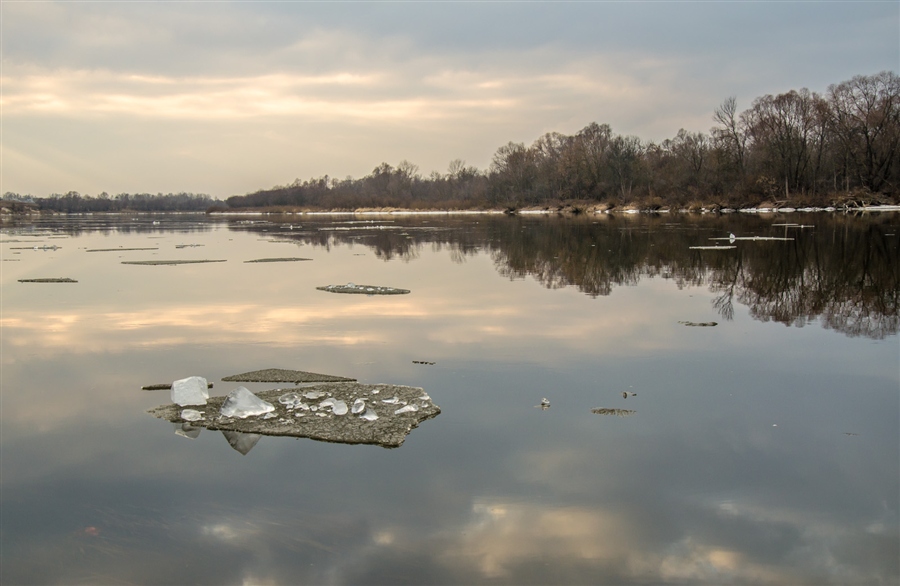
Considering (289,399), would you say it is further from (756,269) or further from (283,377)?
(756,269)

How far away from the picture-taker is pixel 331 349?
9.27 meters

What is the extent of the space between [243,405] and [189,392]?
0.80m

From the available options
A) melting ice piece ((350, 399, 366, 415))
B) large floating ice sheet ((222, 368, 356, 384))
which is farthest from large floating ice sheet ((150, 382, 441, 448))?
large floating ice sheet ((222, 368, 356, 384))

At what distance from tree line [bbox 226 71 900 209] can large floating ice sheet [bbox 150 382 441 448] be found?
6689cm

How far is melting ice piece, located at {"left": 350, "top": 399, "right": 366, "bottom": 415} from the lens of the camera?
643cm

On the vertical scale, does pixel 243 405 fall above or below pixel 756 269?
below

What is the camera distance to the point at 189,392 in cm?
693

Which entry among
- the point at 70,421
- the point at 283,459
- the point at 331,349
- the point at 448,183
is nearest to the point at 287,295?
the point at 331,349

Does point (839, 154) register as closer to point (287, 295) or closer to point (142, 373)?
point (287, 295)

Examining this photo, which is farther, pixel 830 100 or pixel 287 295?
pixel 830 100

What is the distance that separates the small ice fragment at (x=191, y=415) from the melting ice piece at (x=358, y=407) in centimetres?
145

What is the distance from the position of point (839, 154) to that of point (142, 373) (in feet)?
261

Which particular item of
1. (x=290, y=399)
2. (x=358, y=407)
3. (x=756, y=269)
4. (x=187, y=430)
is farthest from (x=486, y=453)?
(x=756, y=269)

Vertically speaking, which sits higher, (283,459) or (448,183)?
(448,183)
